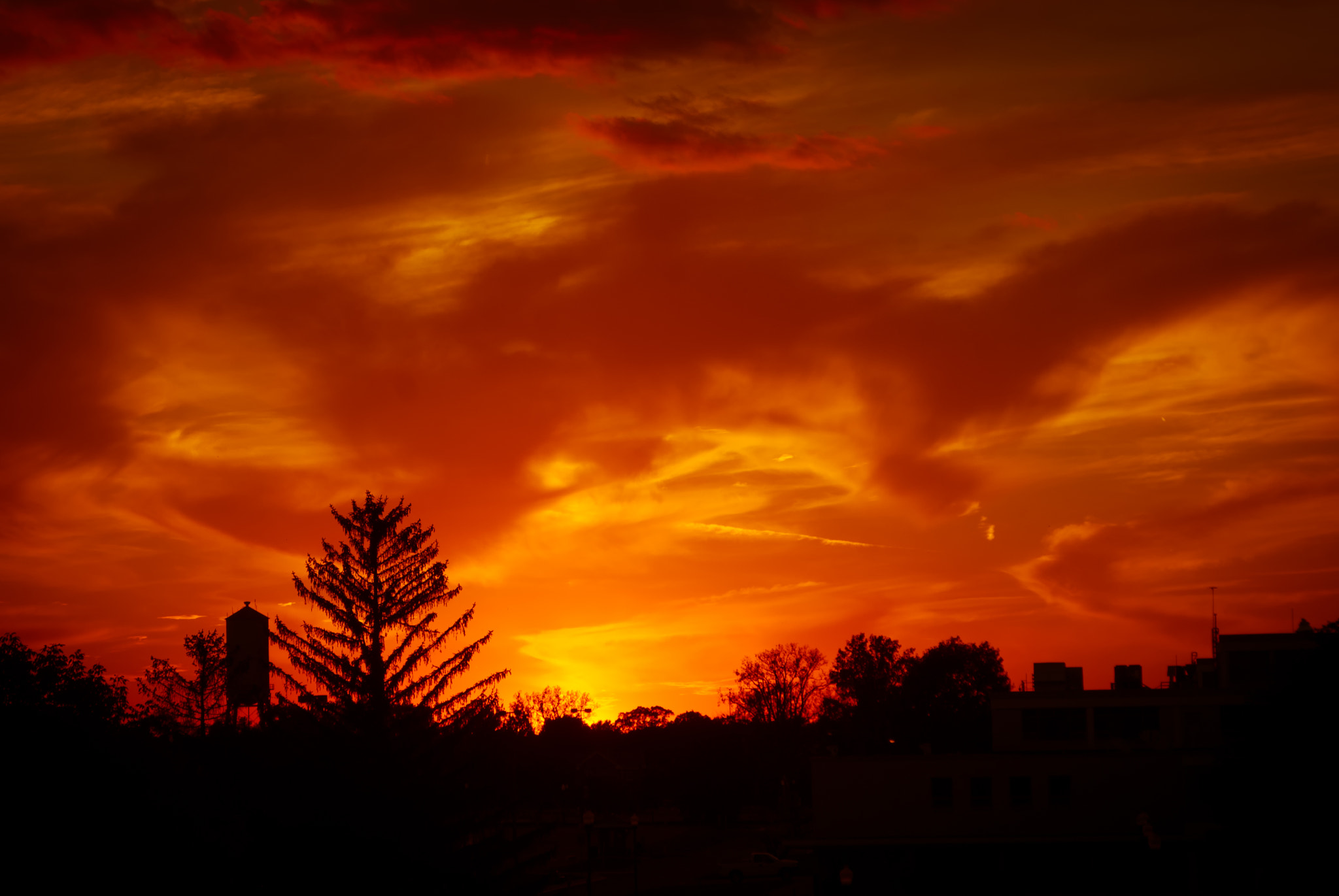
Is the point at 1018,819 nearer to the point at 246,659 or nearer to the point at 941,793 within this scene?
the point at 941,793

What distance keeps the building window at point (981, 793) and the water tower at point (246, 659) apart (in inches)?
1909

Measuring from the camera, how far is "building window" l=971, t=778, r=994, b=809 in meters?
Result: 67.2

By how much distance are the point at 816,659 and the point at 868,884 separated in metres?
75.2

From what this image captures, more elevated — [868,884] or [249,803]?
[249,803]

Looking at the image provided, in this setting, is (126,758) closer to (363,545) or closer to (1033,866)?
(363,545)

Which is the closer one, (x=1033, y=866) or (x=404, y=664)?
(x=404, y=664)

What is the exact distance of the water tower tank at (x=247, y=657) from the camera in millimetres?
90000

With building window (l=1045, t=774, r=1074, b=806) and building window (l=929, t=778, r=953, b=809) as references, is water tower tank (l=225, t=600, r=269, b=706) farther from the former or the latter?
building window (l=1045, t=774, r=1074, b=806)

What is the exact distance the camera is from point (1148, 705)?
76.2m

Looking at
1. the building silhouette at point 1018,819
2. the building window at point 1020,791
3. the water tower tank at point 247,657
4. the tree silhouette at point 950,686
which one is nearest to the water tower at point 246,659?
the water tower tank at point 247,657

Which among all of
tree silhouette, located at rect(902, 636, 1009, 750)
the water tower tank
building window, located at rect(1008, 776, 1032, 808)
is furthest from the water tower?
tree silhouette, located at rect(902, 636, 1009, 750)

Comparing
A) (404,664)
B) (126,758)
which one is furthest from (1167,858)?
(126,758)

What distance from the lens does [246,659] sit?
91812mm

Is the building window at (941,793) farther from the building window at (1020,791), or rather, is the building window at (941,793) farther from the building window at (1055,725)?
the building window at (1055,725)
